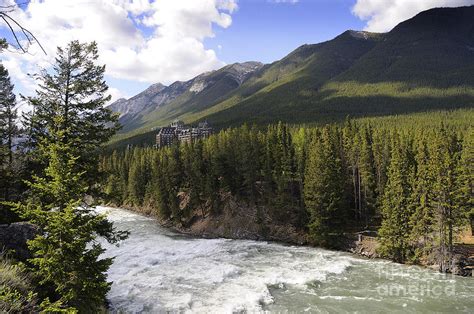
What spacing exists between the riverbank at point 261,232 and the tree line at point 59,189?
31436 millimetres

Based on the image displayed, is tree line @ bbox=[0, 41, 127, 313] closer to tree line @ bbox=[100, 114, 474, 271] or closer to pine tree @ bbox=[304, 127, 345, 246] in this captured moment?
tree line @ bbox=[100, 114, 474, 271]

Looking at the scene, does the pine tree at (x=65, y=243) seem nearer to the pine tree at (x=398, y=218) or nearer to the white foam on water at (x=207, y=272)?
the white foam on water at (x=207, y=272)

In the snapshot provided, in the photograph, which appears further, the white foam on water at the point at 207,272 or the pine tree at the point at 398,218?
the pine tree at the point at 398,218

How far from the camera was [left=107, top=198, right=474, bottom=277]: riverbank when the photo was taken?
3450 cm

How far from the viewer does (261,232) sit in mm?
51312

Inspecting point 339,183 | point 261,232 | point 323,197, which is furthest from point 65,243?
point 339,183

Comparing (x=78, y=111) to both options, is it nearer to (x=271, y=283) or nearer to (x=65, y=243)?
(x=65, y=243)

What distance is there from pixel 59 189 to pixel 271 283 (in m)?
20.7

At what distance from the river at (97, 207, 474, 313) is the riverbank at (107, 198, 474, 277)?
7.57ft

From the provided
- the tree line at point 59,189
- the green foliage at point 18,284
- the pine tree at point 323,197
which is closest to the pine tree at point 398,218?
the pine tree at point 323,197

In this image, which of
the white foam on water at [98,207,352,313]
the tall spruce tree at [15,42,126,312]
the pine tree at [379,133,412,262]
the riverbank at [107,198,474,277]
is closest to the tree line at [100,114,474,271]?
the pine tree at [379,133,412,262]

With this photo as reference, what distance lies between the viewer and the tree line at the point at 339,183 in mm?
35469

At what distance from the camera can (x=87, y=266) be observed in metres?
13.1

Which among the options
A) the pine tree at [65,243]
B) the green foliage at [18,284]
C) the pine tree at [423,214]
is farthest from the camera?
the pine tree at [423,214]
